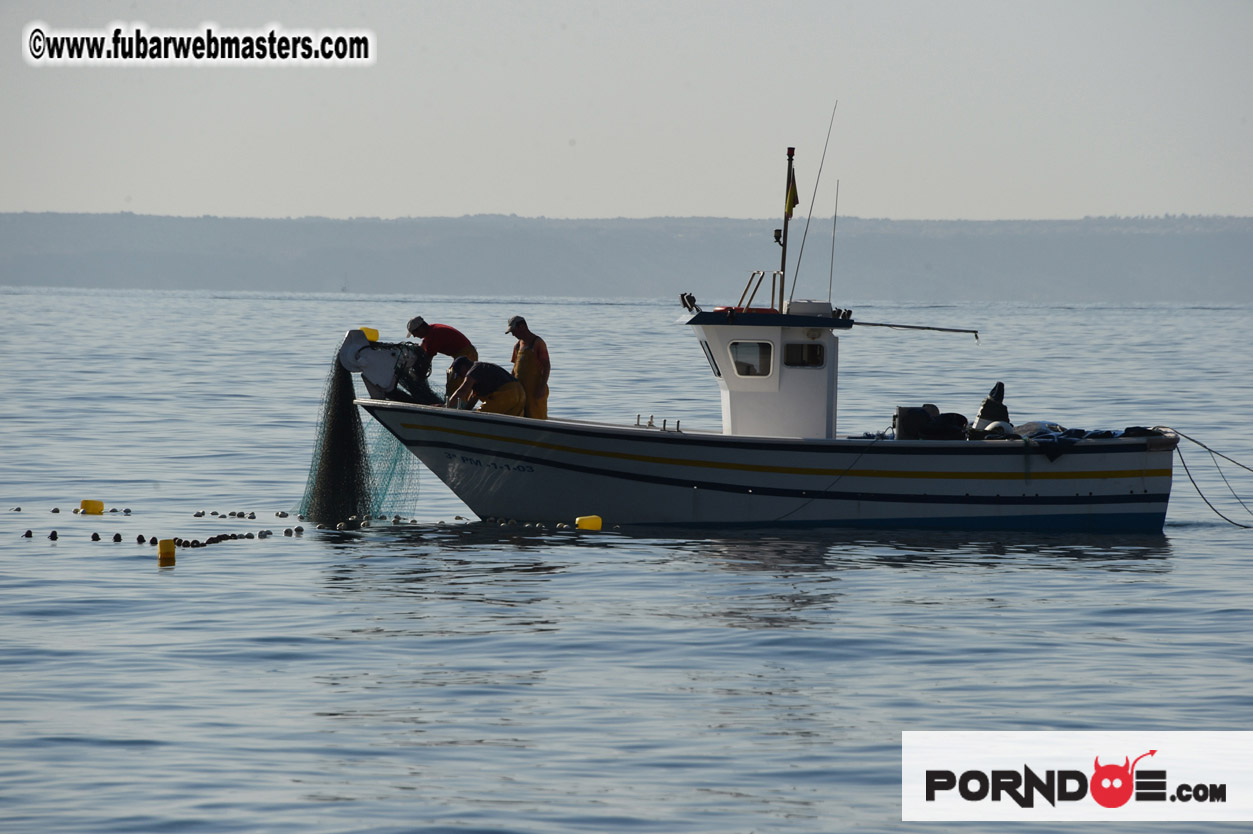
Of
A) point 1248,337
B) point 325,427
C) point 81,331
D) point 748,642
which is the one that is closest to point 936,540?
point 748,642

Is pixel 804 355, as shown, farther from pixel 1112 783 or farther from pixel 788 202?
pixel 1112 783

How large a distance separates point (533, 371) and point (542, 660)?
291 inches

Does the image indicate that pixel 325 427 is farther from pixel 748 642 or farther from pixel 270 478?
pixel 748 642

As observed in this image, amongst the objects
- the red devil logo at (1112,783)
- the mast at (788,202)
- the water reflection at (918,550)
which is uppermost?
the mast at (788,202)

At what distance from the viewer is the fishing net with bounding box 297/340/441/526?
741 inches

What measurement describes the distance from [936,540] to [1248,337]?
302ft

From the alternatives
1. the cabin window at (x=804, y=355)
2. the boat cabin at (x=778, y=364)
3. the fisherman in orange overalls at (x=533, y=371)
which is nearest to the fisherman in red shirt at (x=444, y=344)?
the fisherman in orange overalls at (x=533, y=371)

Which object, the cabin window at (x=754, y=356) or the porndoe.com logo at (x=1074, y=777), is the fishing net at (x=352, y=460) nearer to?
the cabin window at (x=754, y=356)

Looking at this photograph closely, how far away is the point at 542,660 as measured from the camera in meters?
11.8

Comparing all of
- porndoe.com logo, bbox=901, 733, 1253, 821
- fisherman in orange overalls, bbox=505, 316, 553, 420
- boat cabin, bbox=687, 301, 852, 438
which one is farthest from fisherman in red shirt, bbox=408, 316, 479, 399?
porndoe.com logo, bbox=901, 733, 1253, 821

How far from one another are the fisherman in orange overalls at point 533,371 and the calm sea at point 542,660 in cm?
157

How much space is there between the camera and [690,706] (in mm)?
10500

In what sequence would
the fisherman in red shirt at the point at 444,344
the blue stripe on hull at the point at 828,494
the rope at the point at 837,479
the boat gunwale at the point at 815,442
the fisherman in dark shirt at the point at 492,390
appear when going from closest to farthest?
the boat gunwale at the point at 815,442, the rope at the point at 837,479, the blue stripe on hull at the point at 828,494, the fisherman in dark shirt at the point at 492,390, the fisherman in red shirt at the point at 444,344

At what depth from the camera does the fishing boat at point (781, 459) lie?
18094 mm
